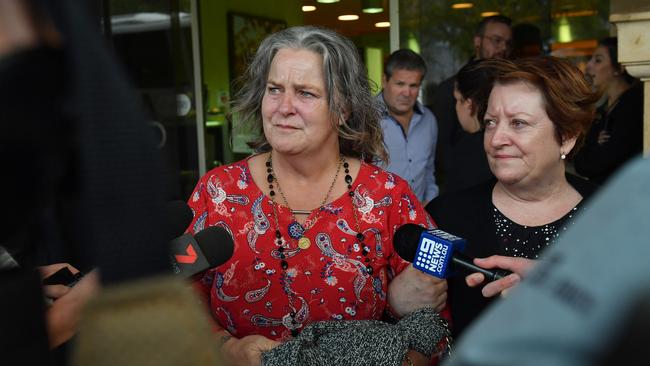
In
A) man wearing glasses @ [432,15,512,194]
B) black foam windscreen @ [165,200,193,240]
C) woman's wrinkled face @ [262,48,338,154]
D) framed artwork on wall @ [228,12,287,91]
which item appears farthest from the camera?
framed artwork on wall @ [228,12,287,91]

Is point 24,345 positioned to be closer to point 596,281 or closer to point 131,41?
point 596,281

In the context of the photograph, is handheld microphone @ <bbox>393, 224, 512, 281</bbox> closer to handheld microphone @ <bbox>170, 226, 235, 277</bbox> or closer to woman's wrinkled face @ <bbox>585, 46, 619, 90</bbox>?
handheld microphone @ <bbox>170, 226, 235, 277</bbox>

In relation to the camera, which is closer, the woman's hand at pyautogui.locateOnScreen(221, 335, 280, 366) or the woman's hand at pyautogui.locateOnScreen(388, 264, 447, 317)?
the woman's hand at pyautogui.locateOnScreen(221, 335, 280, 366)

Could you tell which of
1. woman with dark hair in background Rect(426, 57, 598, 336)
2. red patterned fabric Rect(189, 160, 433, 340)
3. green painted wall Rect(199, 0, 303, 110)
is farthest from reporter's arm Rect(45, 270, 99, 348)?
green painted wall Rect(199, 0, 303, 110)

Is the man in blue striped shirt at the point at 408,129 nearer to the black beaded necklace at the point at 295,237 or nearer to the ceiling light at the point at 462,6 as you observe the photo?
the black beaded necklace at the point at 295,237

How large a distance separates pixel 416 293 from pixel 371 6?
17.9ft

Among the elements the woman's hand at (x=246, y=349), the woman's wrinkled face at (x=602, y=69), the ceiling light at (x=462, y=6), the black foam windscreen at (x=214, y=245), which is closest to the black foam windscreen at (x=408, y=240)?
the woman's hand at (x=246, y=349)

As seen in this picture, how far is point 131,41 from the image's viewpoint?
7160mm

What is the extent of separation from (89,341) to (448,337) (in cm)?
180

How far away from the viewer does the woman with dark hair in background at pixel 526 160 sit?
8.62ft

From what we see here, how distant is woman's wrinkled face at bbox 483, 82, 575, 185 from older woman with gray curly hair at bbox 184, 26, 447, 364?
1.05 feet

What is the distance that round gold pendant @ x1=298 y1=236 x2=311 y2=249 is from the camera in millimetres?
2506

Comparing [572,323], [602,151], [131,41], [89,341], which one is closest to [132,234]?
[89,341]

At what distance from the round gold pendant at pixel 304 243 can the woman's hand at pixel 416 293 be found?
310 mm
